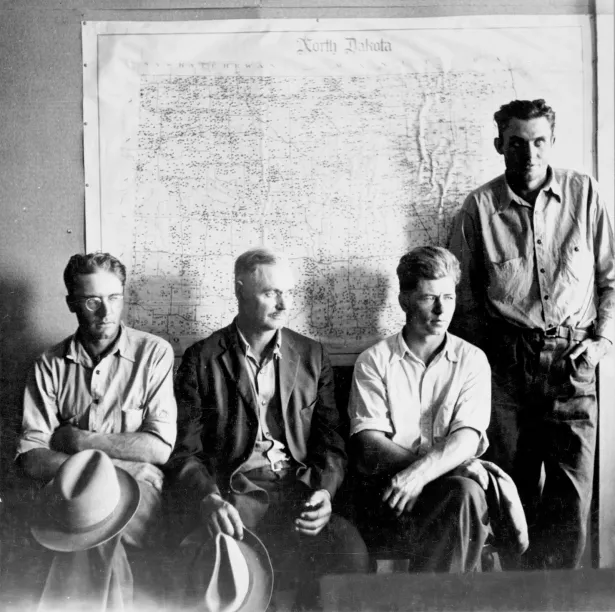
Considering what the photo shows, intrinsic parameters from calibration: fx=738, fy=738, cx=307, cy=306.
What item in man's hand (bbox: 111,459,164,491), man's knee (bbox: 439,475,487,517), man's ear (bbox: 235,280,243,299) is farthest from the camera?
man's ear (bbox: 235,280,243,299)

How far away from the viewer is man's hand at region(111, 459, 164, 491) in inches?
86.6

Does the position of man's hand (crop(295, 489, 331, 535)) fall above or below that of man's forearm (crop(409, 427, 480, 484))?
below

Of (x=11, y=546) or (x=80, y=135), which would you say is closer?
(x=11, y=546)

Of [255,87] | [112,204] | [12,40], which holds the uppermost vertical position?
[12,40]

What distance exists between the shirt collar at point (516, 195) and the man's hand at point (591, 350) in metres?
0.47

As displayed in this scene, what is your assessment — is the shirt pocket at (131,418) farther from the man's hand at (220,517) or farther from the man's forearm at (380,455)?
the man's forearm at (380,455)

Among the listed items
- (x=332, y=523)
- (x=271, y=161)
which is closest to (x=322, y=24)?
(x=271, y=161)

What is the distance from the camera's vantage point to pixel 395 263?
245 cm

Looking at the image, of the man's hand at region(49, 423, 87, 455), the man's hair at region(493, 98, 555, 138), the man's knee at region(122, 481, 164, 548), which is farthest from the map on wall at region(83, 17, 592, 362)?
the man's knee at region(122, 481, 164, 548)

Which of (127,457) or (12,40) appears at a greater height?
(12,40)

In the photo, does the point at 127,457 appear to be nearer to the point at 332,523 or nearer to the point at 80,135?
the point at 332,523

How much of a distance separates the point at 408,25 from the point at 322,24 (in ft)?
0.93

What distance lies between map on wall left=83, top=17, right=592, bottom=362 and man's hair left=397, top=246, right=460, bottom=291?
0.54 ft

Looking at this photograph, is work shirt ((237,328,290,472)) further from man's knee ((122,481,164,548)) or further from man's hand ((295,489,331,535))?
man's knee ((122,481,164,548))
